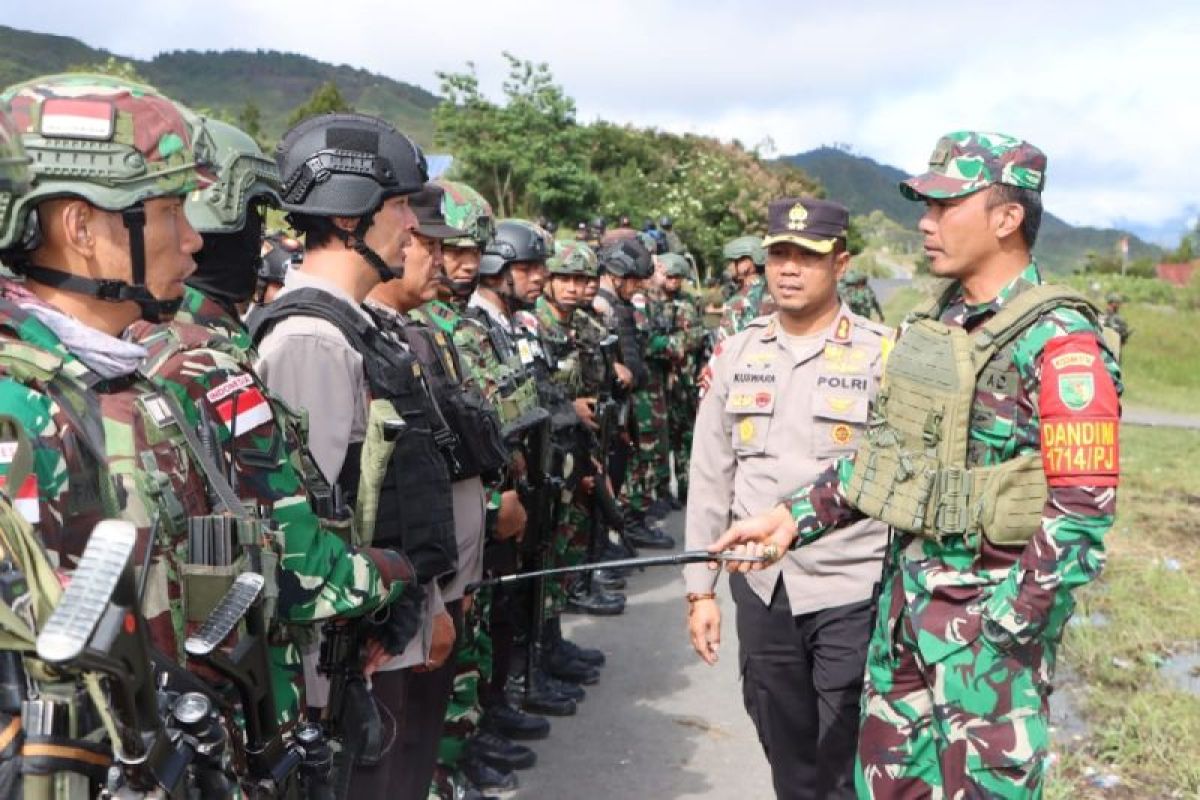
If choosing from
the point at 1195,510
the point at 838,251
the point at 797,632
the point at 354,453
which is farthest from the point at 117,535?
the point at 1195,510

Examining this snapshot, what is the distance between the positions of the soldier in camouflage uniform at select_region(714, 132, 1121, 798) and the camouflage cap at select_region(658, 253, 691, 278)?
7.31 metres

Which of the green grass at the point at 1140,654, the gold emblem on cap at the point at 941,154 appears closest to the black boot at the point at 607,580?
the green grass at the point at 1140,654

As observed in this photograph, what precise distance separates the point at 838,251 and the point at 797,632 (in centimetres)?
133

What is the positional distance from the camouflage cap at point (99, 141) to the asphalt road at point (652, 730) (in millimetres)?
3270

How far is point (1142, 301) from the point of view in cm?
3005

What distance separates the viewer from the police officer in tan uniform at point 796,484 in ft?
11.2

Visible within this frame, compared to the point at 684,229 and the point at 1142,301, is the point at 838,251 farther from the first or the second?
the point at 1142,301

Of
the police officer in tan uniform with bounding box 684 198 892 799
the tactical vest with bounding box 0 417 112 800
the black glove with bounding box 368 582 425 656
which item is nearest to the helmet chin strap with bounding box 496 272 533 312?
the police officer in tan uniform with bounding box 684 198 892 799

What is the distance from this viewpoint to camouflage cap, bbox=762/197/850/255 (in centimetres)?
377

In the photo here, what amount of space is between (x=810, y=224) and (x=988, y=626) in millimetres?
1636

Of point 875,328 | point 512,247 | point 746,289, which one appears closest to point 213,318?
point 875,328

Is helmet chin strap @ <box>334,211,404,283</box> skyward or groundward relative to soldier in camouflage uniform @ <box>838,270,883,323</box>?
groundward

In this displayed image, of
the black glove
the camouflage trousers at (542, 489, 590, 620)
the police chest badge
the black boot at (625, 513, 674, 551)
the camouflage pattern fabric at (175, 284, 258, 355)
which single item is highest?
the camouflage pattern fabric at (175, 284, 258, 355)

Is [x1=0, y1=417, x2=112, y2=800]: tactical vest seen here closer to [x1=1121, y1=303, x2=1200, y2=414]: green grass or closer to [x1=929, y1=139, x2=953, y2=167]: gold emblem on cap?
[x1=929, y1=139, x2=953, y2=167]: gold emblem on cap
